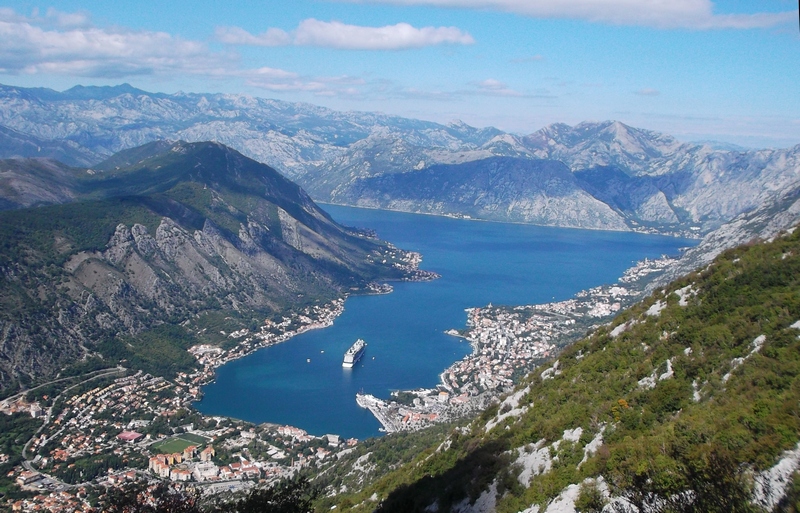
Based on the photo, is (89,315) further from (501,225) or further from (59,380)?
(501,225)

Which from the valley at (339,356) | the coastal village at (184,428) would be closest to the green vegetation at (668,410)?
the valley at (339,356)

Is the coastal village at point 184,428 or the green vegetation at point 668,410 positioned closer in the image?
the green vegetation at point 668,410

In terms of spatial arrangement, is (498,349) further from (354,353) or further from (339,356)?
(339,356)

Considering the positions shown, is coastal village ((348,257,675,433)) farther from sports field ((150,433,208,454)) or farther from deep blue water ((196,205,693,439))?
sports field ((150,433,208,454))

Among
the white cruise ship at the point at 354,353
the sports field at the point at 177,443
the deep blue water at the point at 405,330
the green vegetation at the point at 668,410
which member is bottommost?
the deep blue water at the point at 405,330

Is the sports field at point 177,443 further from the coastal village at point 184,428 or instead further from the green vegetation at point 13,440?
the green vegetation at point 13,440

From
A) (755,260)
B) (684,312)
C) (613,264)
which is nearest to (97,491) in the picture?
(684,312)
